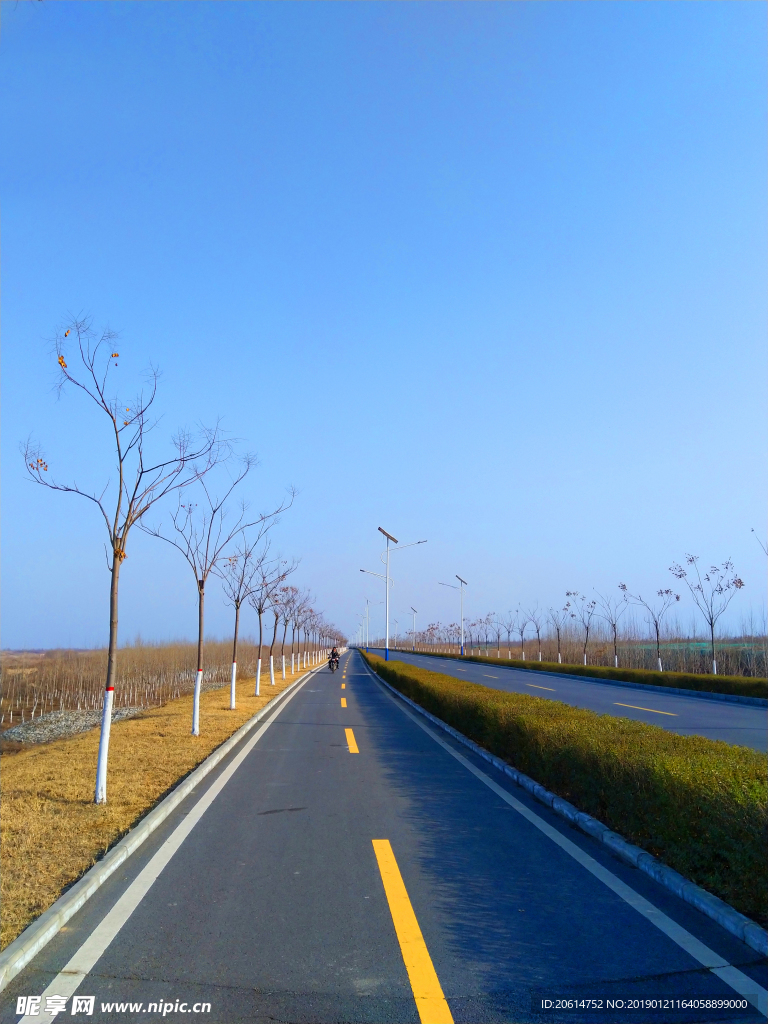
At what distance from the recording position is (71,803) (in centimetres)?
728

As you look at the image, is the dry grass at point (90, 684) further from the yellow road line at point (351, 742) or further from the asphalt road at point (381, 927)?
the asphalt road at point (381, 927)

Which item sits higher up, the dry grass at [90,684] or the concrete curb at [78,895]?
the concrete curb at [78,895]

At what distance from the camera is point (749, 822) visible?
14.4ft

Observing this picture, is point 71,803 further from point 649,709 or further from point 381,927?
point 649,709

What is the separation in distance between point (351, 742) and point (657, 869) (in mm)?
7560

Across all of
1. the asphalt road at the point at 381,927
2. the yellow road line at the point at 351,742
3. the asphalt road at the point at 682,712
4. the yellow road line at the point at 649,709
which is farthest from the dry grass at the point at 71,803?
the yellow road line at the point at 649,709

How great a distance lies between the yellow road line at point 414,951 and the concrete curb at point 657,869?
1853 millimetres

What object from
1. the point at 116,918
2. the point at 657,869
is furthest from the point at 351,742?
the point at 116,918

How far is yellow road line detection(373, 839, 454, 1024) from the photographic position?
10.9 ft

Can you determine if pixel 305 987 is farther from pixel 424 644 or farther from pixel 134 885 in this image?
pixel 424 644

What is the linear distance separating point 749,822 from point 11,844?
5.74 metres

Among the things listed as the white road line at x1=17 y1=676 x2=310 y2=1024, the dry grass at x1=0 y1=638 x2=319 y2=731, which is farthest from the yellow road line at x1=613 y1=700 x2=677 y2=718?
the dry grass at x1=0 y1=638 x2=319 y2=731

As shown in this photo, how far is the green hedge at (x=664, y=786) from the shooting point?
4.44 metres

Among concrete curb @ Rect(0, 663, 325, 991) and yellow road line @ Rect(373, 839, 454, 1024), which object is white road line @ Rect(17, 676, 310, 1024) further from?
yellow road line @ Rect(373, 839, 454, 1024)
